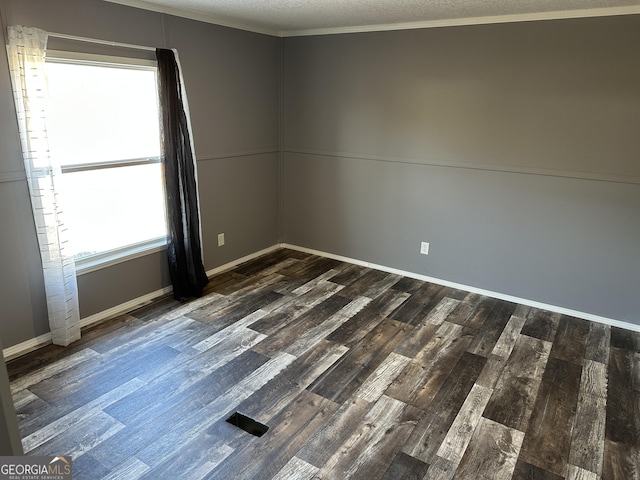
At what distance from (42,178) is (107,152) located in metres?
0.60

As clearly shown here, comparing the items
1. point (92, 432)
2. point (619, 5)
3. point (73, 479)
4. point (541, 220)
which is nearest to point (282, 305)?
point (92, 432)

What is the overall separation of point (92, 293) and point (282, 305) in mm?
1433

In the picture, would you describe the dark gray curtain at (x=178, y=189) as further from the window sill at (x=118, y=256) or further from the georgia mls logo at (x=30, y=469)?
the georgia mls logo at (x=30, y=469)

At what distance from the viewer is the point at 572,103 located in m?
3.23

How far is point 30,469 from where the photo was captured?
3.96ft

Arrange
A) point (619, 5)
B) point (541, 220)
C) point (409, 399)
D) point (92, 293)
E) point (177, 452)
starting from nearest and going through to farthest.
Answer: point (177, 452), point (409, 399), point (619, 5), point (92, 293), point (541, 220)

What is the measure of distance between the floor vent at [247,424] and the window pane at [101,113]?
6.40 ft

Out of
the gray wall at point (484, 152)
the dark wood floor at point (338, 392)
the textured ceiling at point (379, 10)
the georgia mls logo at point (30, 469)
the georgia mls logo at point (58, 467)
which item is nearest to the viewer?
the georgia mls logo at point (30, 469)

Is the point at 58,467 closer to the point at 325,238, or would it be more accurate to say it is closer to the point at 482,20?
the point at 325,238

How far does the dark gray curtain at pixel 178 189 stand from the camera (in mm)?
3314

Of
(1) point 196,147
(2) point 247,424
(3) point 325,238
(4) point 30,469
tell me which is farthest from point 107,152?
(4) point 30,469

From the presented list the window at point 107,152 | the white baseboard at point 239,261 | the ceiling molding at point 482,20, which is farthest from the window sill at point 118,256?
the ceiling molding at point 482,20

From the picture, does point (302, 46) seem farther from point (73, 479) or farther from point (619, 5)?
point (73, 479)

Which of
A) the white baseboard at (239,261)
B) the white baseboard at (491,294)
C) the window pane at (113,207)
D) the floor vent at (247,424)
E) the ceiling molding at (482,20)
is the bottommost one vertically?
the floor vent at (247,424)
